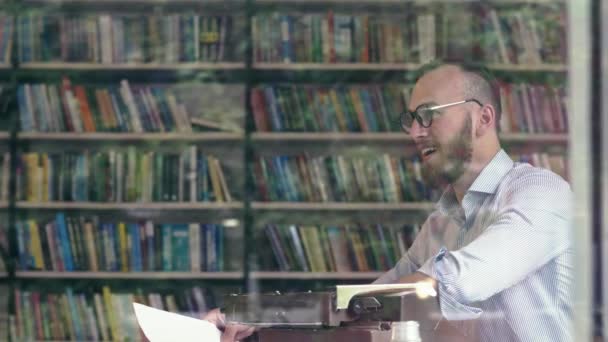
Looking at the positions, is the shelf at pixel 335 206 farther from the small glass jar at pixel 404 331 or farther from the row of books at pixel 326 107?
the small glass jar at pixel 404 331

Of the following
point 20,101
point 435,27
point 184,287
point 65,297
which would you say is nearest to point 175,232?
point 184,287

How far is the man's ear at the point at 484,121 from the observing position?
95.0 inches

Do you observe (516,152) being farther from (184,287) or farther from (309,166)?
(184,287)

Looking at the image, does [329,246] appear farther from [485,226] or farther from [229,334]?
[229,334]

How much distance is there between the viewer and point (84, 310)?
4.04 metres

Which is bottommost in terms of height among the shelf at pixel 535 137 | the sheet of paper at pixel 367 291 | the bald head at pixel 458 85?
the shelf at pixel 535 137

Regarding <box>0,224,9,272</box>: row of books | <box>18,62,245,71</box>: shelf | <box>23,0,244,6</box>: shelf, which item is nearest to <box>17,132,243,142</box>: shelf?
<box>18,62,245,71</box>: shelf

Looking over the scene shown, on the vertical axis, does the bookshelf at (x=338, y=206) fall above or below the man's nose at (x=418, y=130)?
below

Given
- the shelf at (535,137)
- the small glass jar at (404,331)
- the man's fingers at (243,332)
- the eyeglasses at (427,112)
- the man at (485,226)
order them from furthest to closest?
1. the shelf at (535,137)
2. the eyeglasses at (427,112)
3. the man at (485,226)
4. the man's fingers at (243,332)
5. the small glass jar at (404,331)

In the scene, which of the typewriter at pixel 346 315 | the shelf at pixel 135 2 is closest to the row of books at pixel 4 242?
the shelf at pixel 135 2

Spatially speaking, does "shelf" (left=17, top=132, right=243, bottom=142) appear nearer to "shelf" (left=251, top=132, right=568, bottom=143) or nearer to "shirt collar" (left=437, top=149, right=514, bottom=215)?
"shelf" (left=251, top=132, right=568, bottom=143)

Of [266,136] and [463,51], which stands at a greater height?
[463,51]

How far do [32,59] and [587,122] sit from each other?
270 cm

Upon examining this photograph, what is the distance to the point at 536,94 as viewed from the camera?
3.78 metres
